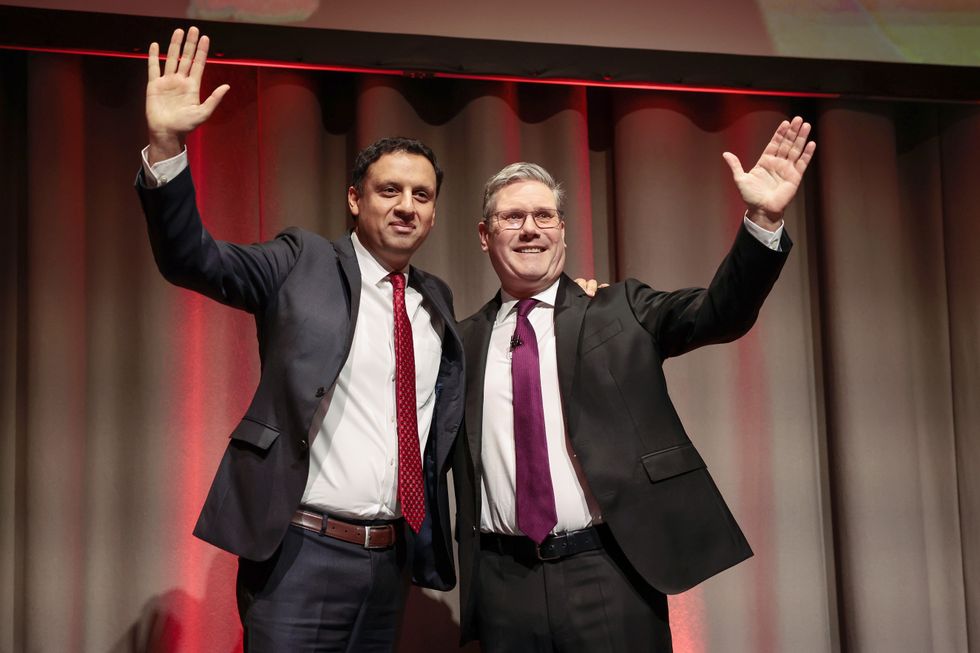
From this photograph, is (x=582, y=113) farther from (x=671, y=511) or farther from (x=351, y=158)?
(x=671, y=511)

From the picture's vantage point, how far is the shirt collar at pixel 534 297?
2252 mm

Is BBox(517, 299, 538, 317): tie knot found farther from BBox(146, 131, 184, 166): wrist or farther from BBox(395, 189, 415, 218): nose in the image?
BBox(146, 131, 184, 166): wrist

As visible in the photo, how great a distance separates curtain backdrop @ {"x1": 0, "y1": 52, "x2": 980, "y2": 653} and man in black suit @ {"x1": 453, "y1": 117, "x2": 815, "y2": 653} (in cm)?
88

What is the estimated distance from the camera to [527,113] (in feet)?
10.6

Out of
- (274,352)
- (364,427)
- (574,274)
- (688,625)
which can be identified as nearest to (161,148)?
(274,352)

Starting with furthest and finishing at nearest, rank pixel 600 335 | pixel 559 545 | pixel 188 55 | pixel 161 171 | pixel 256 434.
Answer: pixel 600 335, pixel 559 545, pixel 256 434, pixel 188 55, pixel 161 171

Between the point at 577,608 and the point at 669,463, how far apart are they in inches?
15.5

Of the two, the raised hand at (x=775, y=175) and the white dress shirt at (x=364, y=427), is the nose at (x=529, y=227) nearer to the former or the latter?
the white dress shirt at (x=364, y=427)

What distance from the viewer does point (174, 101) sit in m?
1.72

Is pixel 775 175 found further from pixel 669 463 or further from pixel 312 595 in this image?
pixel 312 595

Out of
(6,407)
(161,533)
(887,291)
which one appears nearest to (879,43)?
(887,291)

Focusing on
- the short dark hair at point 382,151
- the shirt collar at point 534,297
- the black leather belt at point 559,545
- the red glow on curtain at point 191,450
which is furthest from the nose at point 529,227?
the red glow on curtain at point 191,450

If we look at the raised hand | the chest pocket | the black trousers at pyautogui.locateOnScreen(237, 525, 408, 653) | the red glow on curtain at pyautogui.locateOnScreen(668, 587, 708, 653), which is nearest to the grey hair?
the chest pocket

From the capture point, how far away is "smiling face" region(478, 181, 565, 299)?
2225 mm
